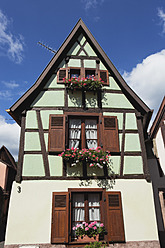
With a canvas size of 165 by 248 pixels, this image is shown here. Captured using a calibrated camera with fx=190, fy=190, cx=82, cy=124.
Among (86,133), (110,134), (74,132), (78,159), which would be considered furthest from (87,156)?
(110,134)

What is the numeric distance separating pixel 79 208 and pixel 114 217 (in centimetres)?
120

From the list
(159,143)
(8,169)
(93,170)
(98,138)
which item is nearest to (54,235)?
(93,170)

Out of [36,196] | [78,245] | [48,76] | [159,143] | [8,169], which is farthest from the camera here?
[8,169]

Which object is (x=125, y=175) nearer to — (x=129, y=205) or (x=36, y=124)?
(x=129, y=205)

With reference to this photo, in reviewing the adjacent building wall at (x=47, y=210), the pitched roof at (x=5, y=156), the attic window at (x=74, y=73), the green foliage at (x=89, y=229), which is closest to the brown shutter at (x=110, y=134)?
the adjacent building wall at (x=47, y=210)

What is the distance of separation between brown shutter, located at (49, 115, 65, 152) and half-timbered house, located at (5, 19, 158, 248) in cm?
4

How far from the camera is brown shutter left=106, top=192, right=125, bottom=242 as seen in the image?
6.12 meters

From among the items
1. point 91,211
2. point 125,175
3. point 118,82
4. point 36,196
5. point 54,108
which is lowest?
point 91,211

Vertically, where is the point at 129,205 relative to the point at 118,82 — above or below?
below

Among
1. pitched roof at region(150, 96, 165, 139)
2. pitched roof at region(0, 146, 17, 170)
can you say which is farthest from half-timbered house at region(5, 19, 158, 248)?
pitched roof at region(0, 146, 17, 170)

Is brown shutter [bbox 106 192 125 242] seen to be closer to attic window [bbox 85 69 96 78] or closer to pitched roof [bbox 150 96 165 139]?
pitched roof [bbox 150 96 165 139]

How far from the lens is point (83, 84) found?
25.3 feet

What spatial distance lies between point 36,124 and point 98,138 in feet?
8.12

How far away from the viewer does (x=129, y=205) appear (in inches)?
257
